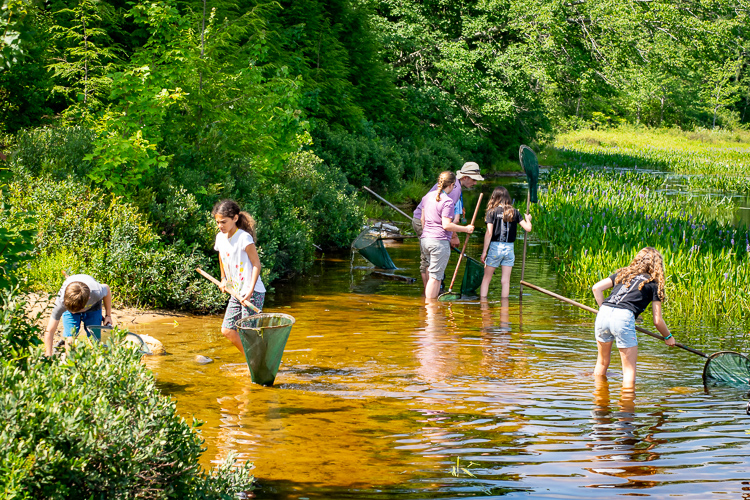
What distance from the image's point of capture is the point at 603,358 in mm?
7156

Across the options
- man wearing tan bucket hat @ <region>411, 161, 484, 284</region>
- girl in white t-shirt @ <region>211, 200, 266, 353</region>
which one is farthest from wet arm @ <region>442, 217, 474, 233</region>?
girl in white t-shirt @ <region>211, 200, 266, 353</region>

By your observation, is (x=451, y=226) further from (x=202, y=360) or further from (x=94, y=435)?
(x=94, y=435)

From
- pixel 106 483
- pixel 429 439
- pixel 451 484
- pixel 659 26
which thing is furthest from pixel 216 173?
pixel 659 26

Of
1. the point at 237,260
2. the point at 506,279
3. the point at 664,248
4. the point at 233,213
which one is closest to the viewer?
the point at 233,213

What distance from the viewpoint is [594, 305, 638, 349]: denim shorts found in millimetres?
6645

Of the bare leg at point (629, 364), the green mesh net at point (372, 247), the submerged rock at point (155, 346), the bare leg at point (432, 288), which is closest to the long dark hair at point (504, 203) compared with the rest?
the bare leg at point (432, 288)

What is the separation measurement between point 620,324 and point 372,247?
7467mm

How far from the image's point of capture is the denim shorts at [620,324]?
21.8ft

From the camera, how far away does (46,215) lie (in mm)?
9531

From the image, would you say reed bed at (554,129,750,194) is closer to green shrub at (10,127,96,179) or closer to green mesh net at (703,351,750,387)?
green mesh net at (703,351,750,387)

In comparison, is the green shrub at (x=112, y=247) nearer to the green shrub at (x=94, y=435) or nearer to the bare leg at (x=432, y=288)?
A: the bare leg at (x=432, y=288)

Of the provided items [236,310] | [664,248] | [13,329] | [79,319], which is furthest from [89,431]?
[664,248]

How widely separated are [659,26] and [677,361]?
1101 inches

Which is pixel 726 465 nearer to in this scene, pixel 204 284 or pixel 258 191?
pixel 204 284
